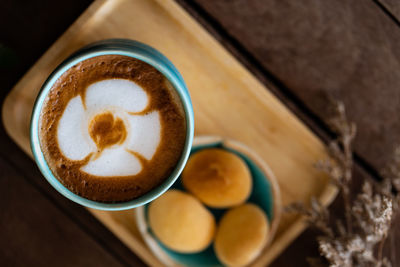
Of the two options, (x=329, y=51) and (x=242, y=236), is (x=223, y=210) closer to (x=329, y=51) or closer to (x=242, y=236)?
(x=242, y=236)

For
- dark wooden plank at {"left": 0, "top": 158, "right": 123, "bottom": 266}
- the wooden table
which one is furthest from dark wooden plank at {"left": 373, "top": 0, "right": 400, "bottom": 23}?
dark wooden plank at {"left": 0, "top": 158, "right": 123, "bottom": 266}

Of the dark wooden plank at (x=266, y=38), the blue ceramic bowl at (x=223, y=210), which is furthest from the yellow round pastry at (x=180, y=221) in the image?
the dark wooden plank at (x=266, y=38)

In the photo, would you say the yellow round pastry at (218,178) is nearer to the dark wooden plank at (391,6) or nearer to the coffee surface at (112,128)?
the coffee surface at (112,128)

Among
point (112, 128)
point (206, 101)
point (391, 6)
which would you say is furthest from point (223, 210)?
→ point (391, 6)

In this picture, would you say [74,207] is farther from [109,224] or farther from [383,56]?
[383,56]

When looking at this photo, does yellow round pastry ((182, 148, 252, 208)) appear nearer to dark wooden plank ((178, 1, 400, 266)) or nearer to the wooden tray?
the wooden tray

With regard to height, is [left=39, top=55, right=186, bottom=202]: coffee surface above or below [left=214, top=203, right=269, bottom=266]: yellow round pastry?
above

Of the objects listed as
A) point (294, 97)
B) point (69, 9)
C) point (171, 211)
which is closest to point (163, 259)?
point (171, 211)
